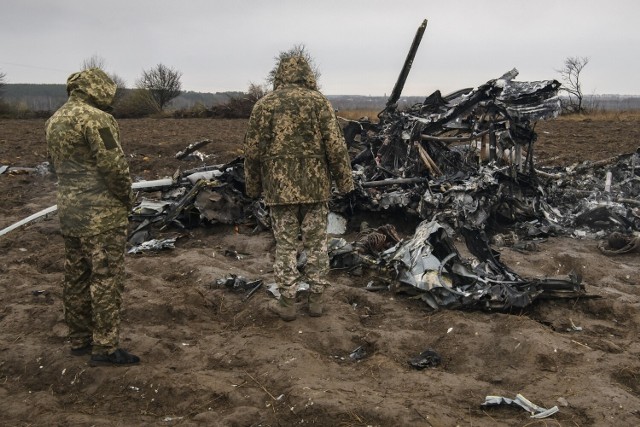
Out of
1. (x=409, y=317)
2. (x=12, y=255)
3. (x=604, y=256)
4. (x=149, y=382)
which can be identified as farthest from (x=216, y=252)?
(x=604, y=256)

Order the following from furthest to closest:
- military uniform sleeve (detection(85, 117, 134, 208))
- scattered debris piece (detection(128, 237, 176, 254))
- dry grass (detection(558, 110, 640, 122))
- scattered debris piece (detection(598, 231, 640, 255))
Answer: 1. dry grass (detection(558, 110, 640, 122))
2. scattered debris piece (detection(128, 237, 176, 254))
3. scattered debris piece (detection(598, 231, 640, 255))
4. military uniform sleeve (detection(85, 117, 134, 208))

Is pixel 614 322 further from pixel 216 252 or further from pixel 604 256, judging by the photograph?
pixel 216 252

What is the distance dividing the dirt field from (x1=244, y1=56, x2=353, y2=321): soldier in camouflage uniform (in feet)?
1.83

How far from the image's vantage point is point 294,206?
5215 mm

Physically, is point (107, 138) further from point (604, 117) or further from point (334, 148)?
point (604, 117)

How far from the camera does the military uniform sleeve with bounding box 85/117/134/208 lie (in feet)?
13.6

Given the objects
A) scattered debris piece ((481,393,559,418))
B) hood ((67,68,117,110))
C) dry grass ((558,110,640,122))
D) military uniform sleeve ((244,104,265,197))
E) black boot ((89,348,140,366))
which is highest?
hood ((67,68,117,110))

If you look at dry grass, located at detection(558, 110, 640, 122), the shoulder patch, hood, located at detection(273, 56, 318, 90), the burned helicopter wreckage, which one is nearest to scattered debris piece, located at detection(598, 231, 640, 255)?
the burned helicopter wreckage

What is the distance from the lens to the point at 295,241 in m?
5.32

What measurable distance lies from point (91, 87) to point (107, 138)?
42cm

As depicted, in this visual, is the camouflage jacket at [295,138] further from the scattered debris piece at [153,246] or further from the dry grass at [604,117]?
the dry grass at [604,117]

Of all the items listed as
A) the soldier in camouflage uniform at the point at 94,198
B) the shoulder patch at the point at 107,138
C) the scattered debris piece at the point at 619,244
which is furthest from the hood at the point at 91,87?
the scattered debris piece at the point at 619,244

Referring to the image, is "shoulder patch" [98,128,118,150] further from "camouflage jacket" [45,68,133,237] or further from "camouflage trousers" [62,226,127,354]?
"camouflage trousers" [62,226,127,354]

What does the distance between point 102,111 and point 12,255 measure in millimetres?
4500
